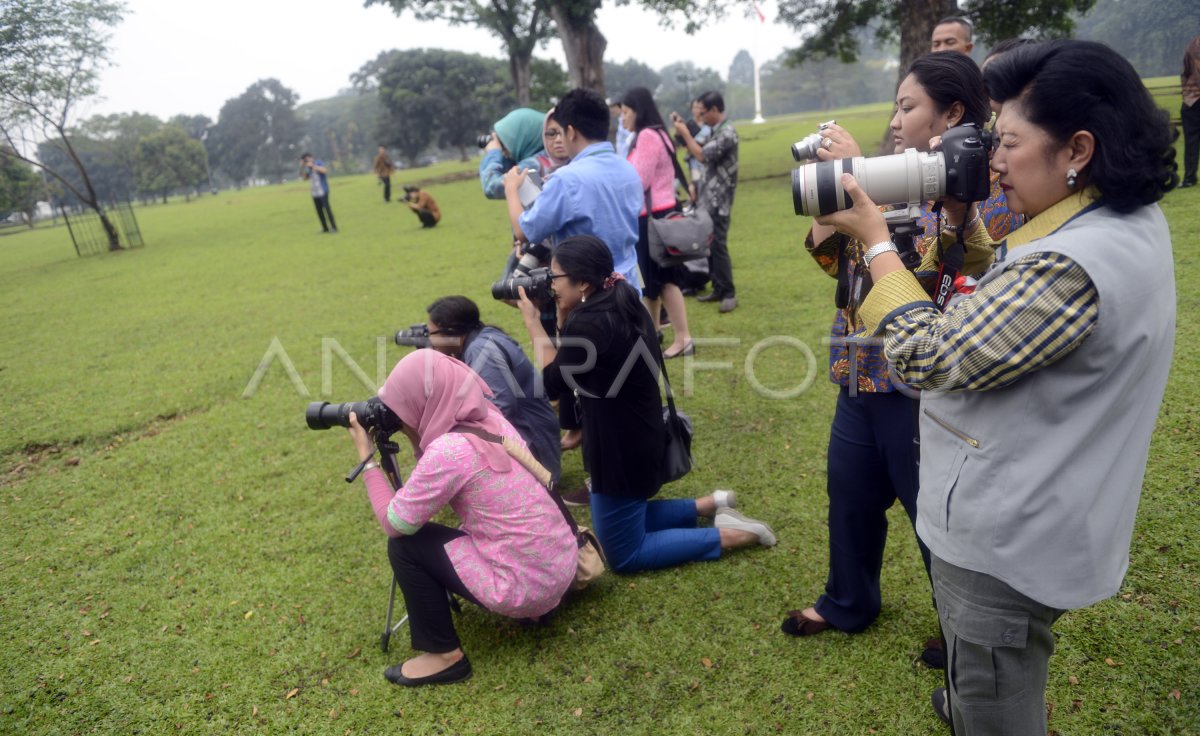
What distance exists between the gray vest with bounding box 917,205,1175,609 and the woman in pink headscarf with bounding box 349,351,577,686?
157 centimetres

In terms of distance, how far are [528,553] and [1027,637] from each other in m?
1.66

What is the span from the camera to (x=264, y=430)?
5289 mm

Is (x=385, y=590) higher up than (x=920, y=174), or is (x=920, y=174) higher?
(x=920, y=174)

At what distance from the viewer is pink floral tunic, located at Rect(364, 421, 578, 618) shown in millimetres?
2549

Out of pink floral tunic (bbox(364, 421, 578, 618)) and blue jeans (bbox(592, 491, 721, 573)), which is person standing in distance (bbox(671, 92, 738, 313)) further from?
pink floral tunic (bbox(364, 421, 578, 618))

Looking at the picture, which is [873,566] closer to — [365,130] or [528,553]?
[528,553]

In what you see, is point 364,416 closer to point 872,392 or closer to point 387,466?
point 387,466

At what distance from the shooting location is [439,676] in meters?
2.67

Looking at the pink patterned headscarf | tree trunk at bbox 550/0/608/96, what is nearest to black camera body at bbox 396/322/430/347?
the pink patterned headscarf

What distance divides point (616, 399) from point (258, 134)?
3123 inches

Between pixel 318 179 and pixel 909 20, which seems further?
pixel 318 179

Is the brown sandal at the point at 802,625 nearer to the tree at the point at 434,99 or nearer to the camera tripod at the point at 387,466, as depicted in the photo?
the camera tripod at the point at 387,466

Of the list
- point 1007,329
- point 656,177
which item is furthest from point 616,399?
point 656,177

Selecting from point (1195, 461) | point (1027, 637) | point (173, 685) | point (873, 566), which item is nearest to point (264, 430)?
point (173, 685)
